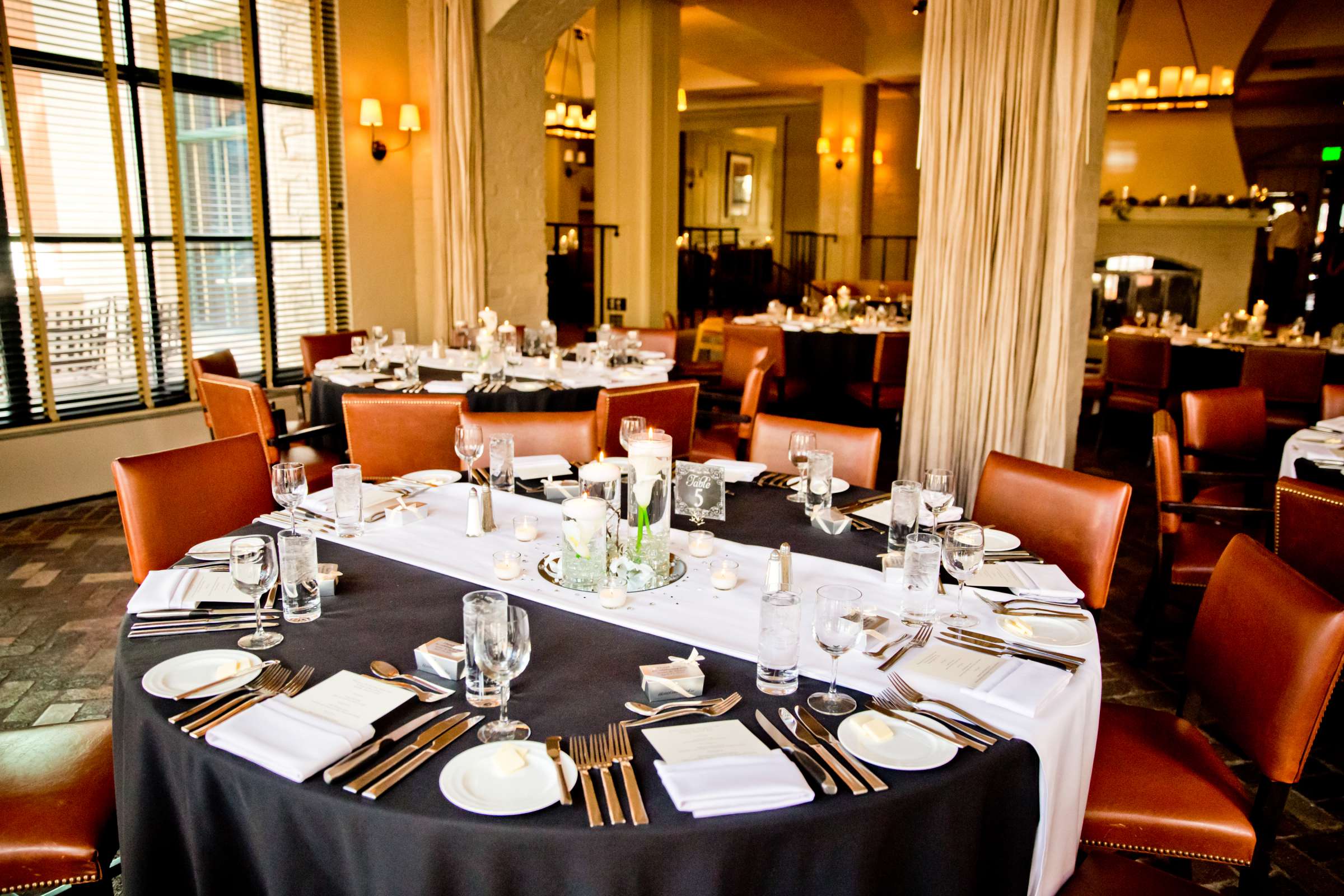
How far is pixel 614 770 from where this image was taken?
1415 mm

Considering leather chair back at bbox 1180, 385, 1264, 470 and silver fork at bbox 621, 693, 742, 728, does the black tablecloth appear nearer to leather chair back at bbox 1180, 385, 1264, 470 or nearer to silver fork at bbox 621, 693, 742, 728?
silver fork at bbox 621, 693, 742, 728

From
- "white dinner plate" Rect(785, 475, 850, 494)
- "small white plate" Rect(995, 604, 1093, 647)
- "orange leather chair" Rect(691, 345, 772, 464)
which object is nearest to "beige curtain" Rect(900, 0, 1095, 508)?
"orange leather chair" Rect(691, 345, 772, 464)

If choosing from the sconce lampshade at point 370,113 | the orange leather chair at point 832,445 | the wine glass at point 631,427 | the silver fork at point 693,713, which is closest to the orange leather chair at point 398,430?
the wine glass at point 631,427

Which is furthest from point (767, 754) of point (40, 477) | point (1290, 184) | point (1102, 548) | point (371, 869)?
point (1290, 184)

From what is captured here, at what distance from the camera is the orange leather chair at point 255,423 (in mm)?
4035

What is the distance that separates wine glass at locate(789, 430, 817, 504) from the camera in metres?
2.81

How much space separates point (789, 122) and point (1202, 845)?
16.4 meters

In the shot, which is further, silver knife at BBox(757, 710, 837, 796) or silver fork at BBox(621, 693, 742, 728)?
silver fork at BBox(621, 693, 742, 728)

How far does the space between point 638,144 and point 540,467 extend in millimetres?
6309

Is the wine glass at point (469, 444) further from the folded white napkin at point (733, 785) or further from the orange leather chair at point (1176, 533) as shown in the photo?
the orange leather chair at point (1176, 533)

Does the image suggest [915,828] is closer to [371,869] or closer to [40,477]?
[371,869]

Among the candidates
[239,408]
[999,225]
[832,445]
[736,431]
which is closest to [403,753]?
[832,445]

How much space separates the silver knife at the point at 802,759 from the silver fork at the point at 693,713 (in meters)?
0.06

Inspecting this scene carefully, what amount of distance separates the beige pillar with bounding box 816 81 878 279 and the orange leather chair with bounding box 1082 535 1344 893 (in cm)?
1175
